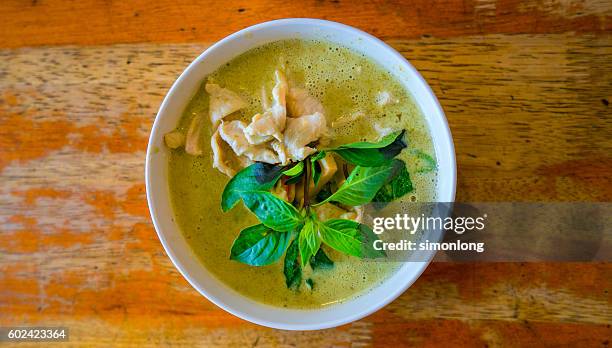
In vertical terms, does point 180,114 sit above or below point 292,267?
above

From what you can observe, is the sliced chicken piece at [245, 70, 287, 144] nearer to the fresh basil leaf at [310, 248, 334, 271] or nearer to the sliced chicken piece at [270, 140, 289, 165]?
the sliced chicken piece at [270, 140, 289, 165]

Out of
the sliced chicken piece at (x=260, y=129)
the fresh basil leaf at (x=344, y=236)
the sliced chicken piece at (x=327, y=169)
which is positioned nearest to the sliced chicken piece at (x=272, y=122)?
the sliced chicken piece at (x=260, y=129)

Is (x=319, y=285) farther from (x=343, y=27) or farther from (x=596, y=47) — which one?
(x=596, y=47)

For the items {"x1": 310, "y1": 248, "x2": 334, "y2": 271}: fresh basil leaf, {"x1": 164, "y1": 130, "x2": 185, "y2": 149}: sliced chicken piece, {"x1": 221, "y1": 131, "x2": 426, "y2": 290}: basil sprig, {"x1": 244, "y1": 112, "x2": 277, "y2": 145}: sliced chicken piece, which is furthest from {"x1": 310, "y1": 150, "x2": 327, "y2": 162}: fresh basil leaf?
{"x1": 164, "y1": 130, "x2": 185, "y2": 149}: sliced chicken piece

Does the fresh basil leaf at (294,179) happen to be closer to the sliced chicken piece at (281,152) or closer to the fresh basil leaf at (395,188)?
the sliced chicken piece at (281,152)

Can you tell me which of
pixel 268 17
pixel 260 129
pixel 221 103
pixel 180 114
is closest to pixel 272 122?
pixel 260 129

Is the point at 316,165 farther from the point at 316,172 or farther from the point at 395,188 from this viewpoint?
the point at 395,188
